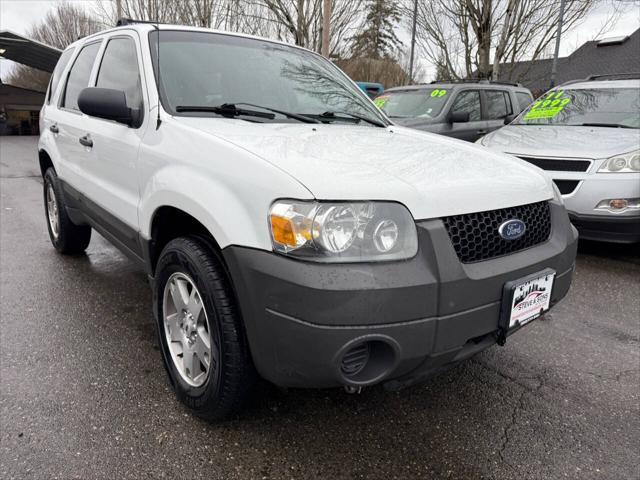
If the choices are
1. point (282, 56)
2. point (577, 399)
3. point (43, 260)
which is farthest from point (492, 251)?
point (43, 260)

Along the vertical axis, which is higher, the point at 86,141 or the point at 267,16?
the point at 267,16

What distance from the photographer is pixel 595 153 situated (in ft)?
14.8

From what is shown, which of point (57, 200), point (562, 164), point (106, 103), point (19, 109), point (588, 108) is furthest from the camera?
point (19, 109)

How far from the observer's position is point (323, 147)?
6.75 feet

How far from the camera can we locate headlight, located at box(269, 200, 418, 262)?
64.7 inches

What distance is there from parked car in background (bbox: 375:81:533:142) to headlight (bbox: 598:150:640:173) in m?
2.63

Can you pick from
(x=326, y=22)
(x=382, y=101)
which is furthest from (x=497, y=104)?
(x=326, y=22)

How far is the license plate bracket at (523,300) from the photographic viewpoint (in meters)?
1.89

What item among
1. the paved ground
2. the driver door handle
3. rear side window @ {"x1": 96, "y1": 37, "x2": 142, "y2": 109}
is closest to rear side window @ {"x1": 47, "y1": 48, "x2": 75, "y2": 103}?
rear side window @ {"x1": 96, "y1": 37, "x2": 142, "y2": 109}

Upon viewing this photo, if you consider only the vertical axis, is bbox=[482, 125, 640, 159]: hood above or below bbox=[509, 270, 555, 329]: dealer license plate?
above

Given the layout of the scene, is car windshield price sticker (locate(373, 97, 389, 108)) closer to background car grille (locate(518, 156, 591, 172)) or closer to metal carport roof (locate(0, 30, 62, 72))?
background car grille (locate(518, 156, 591, 172))

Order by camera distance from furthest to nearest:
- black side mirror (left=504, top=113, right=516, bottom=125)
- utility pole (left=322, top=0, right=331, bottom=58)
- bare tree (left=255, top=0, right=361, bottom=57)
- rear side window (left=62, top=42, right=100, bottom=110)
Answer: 1. bare tree (left=255, top=0, right=361, bottom=57)
2. utility pole (left=322, top=0, right=331, bottom=58)
3. black side mirror (left=504, top=113, right=516, bottom=125)
4. rear side window (left=62, top=42, right=100, bottom=110)

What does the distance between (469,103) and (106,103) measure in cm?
652

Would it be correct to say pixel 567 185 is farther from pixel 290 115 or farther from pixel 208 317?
pixel 208 317
